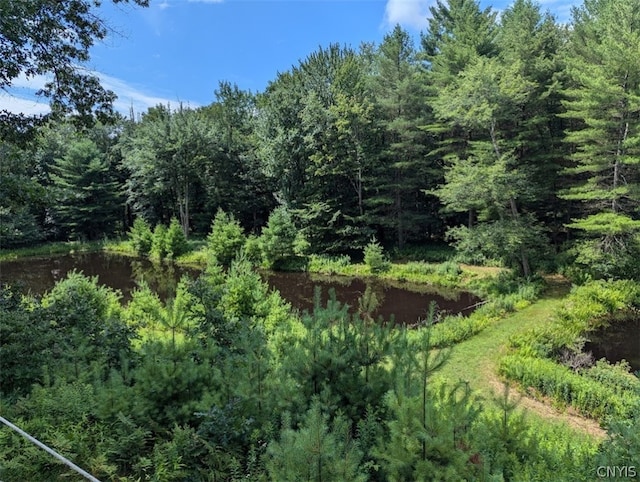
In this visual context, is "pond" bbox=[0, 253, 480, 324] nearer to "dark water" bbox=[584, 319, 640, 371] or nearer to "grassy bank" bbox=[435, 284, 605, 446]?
"grassy bank" bbox=[435, 284, 605, 446]

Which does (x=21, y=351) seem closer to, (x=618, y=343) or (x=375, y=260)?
(x=618, y=343)

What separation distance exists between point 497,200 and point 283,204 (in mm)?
13378

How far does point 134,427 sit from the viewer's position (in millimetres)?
3740

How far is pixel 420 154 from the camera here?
23203 millimetres

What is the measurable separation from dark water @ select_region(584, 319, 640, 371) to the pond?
387cm

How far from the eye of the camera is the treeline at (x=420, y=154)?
14219mm

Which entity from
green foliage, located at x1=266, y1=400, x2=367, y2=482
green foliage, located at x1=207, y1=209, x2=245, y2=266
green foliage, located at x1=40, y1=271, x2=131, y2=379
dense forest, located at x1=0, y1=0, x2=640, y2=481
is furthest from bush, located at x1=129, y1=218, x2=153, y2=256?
green foliage, located at x1=266, y1=400, x2=367, y2=482

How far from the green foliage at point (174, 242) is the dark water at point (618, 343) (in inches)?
869

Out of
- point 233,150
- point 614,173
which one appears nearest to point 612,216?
point 614,173

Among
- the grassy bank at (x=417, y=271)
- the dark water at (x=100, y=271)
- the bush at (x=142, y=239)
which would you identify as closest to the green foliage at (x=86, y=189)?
the dark water at (x=100, y=271)

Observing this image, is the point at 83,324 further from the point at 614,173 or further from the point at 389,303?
the point at 614,173

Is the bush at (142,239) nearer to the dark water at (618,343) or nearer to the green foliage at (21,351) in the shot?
the green foliage at (21,351)
